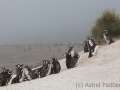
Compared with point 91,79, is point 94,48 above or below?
above

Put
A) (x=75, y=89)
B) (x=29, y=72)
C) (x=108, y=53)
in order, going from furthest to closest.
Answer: (x=108, y=53) → (x=29, y=72) → (x=75, y=89)

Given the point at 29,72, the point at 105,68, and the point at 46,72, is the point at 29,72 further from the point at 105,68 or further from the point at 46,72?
the point at 105,68

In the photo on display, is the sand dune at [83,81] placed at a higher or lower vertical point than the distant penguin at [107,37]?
lower

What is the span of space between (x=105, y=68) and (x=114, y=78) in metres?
1.20

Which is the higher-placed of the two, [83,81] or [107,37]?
[107,37]

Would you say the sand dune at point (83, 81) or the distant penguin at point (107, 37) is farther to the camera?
the distant penguin at point (107, 37)

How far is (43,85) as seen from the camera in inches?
321

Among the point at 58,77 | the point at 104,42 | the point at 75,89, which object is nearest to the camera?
the point at 75,89

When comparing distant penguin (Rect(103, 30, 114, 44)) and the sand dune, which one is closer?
the sand dune

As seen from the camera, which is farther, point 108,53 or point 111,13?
point 111,13

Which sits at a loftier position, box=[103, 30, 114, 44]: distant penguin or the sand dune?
box=[103, 30, 114, 44]: distant penguin

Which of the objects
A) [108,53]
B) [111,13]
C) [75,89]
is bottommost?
[75,89]

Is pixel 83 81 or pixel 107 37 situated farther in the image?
pixel 107 37

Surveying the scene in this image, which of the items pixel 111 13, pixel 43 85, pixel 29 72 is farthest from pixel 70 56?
pixel 111 13
